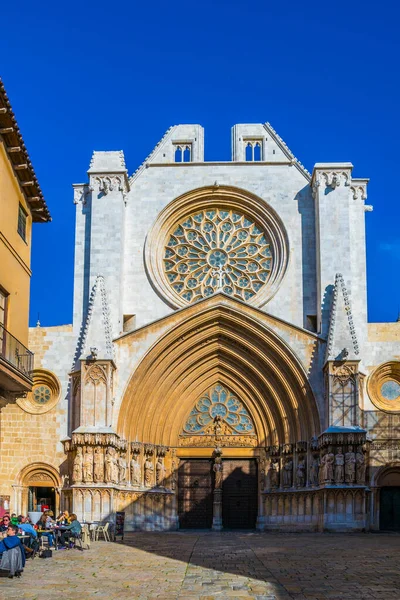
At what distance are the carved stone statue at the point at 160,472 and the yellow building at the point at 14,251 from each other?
8.78m

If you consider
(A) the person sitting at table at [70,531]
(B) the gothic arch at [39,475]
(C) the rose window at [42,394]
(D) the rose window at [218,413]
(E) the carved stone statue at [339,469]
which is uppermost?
(C) the rose window at [42,394]

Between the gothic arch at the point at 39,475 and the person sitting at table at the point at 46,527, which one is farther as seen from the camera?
the gothic arch at the point at 39,475

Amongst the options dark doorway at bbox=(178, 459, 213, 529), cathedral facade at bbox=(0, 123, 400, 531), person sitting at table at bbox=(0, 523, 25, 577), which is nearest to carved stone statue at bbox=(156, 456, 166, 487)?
cathedral facade at bbox=(0, 123, 400, 531)

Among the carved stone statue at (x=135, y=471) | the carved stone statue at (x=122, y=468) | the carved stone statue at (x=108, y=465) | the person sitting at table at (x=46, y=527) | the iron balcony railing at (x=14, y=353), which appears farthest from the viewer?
the carved stone statue at (x=135, y=471)

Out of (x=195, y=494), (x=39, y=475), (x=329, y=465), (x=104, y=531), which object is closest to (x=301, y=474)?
(x=329, y=465)

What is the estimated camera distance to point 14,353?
19250 mm

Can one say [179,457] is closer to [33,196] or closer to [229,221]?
[229,221]

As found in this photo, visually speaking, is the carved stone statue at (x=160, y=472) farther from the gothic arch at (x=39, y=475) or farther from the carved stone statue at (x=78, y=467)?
the gothic arch at (x=39, y=475)

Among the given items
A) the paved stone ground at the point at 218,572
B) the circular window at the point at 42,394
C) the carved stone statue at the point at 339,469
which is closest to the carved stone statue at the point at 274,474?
the carved stone statue at the point at 339,469

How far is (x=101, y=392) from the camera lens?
27.2 meters

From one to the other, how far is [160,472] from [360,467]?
659 cm

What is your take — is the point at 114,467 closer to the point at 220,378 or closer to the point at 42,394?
the point at 42,394

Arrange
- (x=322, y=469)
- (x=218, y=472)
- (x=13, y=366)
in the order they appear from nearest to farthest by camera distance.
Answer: (x=13, y=366) < (x=322, y=469) < (x=218, y=472)

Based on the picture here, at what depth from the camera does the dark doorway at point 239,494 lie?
29141mm
